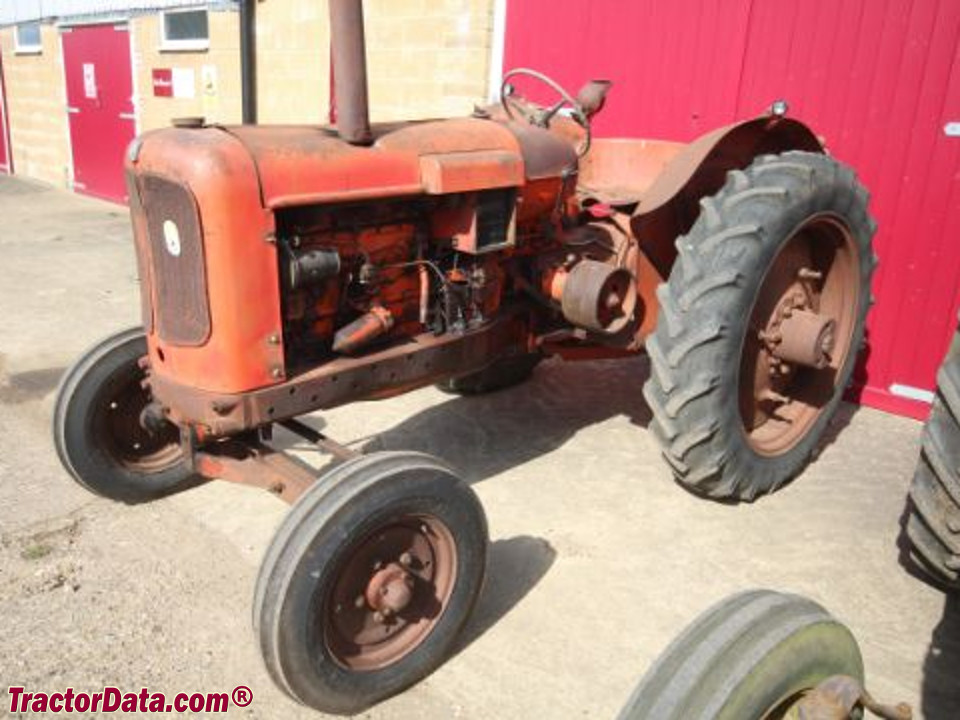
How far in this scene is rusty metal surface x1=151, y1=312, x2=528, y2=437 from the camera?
8.12ft

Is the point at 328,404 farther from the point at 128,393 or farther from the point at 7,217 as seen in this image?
the point at 7,217

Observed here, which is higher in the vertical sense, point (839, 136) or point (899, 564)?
point (839, 136)

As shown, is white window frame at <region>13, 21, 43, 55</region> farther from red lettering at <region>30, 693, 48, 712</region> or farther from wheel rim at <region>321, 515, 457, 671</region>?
wheel rim at <region>321, 515, 457, 671</region>

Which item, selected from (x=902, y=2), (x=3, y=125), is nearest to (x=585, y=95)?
(x=902, y=2)

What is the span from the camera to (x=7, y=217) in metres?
9.65

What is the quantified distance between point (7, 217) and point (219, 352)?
8.78 m

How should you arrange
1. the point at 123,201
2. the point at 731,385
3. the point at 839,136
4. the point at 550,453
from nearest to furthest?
the point at 731,385
the point at 550,453
the point at 839,136
the point at 123,201

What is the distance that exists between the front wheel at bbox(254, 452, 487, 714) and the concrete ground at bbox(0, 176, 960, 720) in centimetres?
15

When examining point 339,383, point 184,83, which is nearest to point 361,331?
point 339,383

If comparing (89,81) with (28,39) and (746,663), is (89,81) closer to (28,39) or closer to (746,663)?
(28,39)

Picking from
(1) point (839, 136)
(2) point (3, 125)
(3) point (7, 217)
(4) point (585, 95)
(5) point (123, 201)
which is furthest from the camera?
(2) point (3, 125)

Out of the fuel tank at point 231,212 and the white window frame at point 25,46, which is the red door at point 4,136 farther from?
the fuel tank at point 231,212

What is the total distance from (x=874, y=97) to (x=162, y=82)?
7.86m

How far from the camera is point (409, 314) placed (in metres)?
2.93
